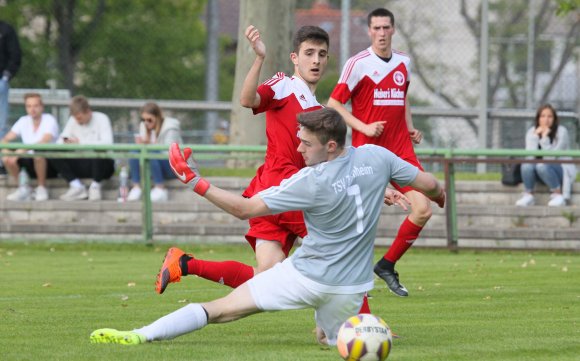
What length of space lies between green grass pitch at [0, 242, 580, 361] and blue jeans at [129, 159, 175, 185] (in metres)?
1.89

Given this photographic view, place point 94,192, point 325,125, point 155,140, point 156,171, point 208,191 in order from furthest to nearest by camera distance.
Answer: point 155,140
point 94,192
point 156,171
point 325,125
point 208,191

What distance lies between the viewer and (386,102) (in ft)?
37.0

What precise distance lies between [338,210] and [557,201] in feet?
32.3

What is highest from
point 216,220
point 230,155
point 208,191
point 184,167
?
point 184,167

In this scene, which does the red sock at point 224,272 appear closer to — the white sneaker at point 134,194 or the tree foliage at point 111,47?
the white sneaker at point 134,194

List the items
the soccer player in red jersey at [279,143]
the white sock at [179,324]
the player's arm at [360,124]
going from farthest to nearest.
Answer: the player's arm at [360,124], the soccer player in red jersey at [279,143], the white sock at [179,324]

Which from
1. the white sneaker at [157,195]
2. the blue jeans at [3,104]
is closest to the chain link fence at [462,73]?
the blue jeans at [3,104]

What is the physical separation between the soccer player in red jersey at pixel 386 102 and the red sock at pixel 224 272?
254 centimetres

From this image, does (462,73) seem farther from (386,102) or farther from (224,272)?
(224,272)

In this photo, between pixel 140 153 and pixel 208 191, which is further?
Answer: pixel 140 153

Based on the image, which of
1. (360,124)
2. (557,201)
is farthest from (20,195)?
(360,124)

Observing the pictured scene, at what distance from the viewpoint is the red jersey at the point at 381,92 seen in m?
11.2

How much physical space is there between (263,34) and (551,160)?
597cm

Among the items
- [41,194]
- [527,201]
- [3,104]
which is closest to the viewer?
[527,201]
